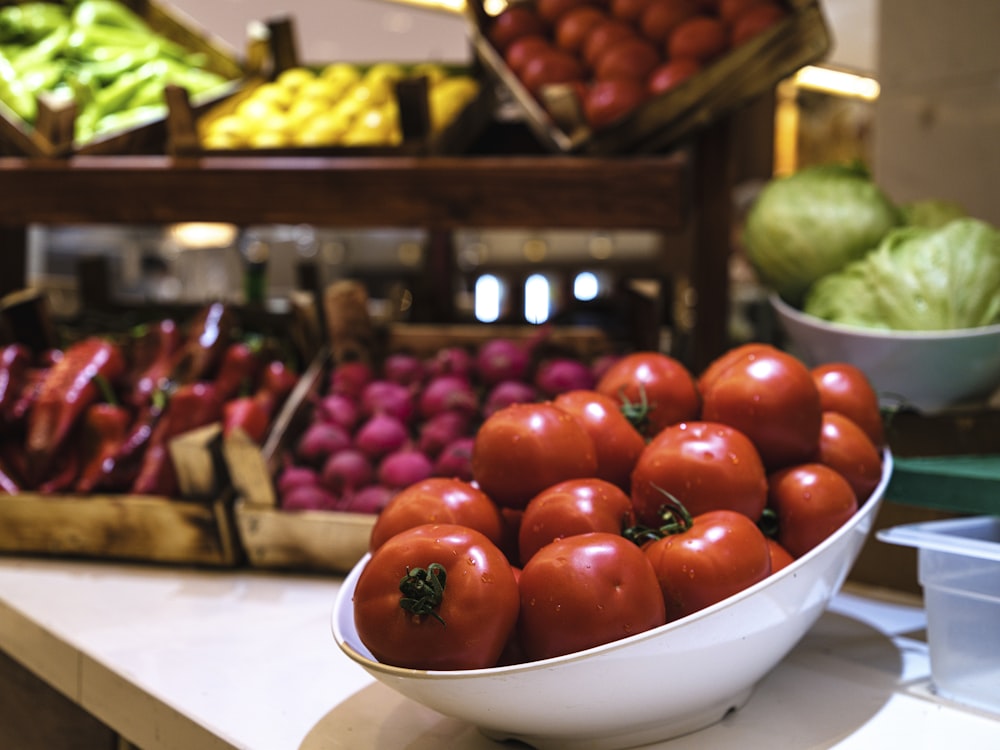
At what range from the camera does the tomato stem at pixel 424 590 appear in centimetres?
78

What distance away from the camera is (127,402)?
1.87 meters

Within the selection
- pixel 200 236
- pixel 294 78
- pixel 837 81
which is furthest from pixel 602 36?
pixel 200 236

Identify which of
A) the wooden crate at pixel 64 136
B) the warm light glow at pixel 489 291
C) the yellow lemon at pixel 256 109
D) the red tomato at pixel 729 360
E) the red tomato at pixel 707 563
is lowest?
the warm light glow at pixel 489 291

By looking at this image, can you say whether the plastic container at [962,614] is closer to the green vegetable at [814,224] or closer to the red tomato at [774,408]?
the red tomato at [774,408]

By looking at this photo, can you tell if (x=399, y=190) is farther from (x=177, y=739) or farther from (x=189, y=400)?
(x=177, y=739)

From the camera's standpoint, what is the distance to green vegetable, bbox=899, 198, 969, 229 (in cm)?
170

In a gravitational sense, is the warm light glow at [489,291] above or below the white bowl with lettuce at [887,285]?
below

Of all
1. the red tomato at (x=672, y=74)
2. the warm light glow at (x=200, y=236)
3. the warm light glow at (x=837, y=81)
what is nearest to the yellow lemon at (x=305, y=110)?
the red tomato at (x=672, y=74)

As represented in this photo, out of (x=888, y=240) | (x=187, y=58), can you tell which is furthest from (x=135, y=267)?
(x=888, y=240)

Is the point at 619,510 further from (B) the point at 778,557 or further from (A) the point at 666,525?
(B) the point at 778,557

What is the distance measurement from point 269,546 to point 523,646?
32.7 inches

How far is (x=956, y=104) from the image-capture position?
2082 mm

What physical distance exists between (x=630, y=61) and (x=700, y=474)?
40.4 inches

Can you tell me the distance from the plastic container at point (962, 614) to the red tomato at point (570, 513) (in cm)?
37
